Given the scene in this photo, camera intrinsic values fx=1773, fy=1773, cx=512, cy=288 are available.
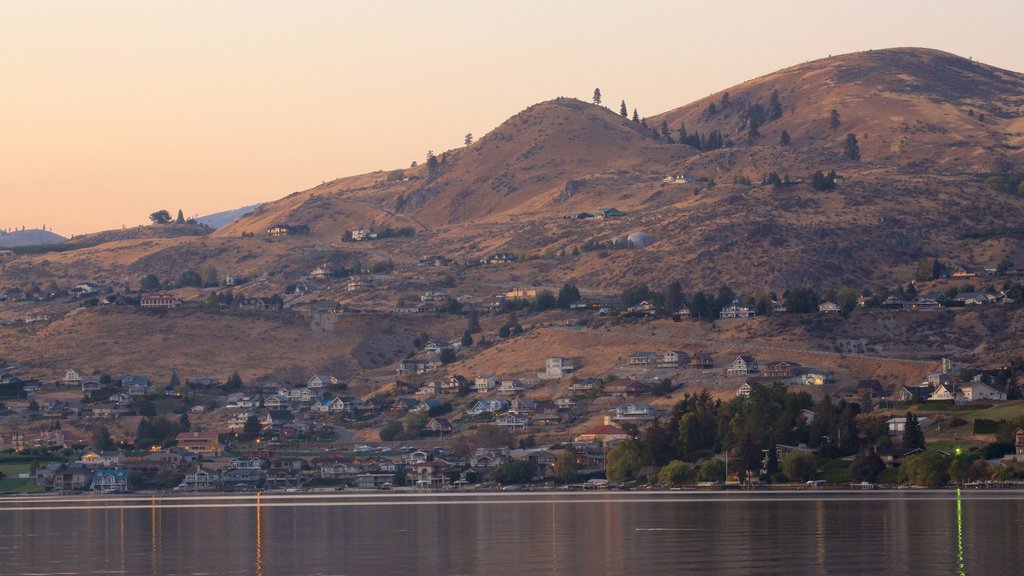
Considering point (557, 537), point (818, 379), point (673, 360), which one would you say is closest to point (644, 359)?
point (673, 360)

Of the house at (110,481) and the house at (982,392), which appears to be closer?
the house at (982,392)

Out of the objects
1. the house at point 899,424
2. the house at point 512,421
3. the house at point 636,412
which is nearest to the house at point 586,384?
the house at point 512,421

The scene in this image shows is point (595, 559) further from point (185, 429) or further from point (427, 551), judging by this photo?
point (185, 429)

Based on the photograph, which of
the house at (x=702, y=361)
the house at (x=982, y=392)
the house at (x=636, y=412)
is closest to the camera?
the house at (x=982, y=392)

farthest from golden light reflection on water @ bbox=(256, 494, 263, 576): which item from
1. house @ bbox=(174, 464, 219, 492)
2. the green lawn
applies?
the green lawn

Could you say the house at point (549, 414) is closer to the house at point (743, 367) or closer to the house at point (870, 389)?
the house at point (743, 367)

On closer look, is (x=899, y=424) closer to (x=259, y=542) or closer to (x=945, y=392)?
(x=945, y=392)
